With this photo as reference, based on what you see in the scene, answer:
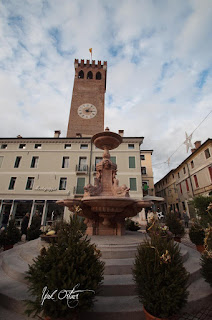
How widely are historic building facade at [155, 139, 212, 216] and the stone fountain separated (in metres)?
11.2

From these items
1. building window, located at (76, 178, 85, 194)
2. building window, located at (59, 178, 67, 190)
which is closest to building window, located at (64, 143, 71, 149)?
building window, located at (59, 178, 67, 190)

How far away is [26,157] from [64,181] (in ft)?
21.6

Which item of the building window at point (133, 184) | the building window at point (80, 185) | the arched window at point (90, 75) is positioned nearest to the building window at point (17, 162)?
the building window at point (80, 185)

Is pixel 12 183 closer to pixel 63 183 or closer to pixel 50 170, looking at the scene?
pixel 50 170

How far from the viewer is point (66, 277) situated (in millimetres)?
2123

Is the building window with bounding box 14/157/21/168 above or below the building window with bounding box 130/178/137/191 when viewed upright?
above

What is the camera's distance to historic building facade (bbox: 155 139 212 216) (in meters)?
20.8

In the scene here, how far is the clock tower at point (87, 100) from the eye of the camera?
29.0 meters

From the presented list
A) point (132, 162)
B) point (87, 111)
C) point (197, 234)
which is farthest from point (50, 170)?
point (197, 234)

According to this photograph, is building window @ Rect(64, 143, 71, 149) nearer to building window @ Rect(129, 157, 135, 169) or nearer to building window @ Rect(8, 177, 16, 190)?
building window @ Rect(8, 177, 16, 190)

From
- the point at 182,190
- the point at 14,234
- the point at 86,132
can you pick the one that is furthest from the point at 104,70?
the point at 14,234

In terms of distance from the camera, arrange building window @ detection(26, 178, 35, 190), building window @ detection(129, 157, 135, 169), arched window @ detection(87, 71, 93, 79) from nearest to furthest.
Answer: building window @ detection(26, 178, 35, 190), building window @ detection(129, 157, 135, 169), arched window @ detection(87, 71, 93, 79)

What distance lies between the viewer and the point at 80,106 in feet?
102

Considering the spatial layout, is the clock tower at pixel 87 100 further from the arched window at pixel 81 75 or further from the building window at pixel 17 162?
the building window at pixel 17 162
